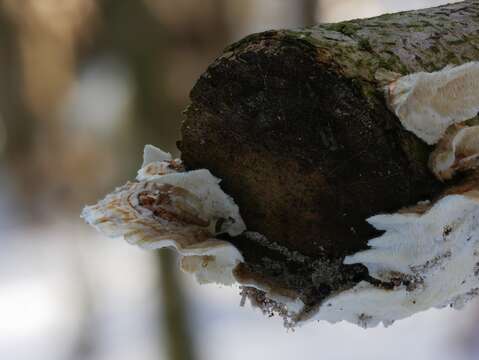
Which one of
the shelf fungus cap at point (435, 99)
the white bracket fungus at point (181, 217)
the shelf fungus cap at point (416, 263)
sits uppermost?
the shelf fungus cap at point (435, 99)

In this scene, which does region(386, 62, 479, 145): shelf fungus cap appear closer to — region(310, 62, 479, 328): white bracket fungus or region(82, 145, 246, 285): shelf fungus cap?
region(310, 62, 479, 328): white bracket fungus

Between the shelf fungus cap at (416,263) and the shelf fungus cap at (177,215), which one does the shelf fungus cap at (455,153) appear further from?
the shelf fungus cap at (177,215)

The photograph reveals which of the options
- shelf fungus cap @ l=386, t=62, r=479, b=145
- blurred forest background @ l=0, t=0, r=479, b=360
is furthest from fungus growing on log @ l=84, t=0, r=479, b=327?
blurred forest background @ l=0, t=0, r=479, b=360

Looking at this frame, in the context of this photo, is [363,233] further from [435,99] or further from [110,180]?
[110,180]

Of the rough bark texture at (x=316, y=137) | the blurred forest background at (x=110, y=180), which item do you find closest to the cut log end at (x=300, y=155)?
the rough bark texture at (x=316, y=137)

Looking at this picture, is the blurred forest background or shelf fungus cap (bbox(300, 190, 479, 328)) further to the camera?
the blurred forest background

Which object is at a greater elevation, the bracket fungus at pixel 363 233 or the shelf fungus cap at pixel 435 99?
the shelf fungus cap at pixel 435 99

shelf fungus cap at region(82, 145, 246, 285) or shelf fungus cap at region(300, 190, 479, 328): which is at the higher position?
shelf fungus cap at region(82, 145, 246, 285)
